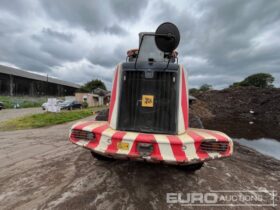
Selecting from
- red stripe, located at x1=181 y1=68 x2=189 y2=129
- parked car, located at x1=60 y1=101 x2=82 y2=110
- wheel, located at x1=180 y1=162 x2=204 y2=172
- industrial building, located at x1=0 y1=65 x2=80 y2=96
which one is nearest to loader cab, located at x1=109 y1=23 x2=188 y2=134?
red stripe, located at x1=181 y1=68 x2=189 y2=129

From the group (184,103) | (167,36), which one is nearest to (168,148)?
(184,103)

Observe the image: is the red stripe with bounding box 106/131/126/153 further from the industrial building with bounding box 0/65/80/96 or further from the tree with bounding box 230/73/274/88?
the tree with bounding box 230/73/274/88

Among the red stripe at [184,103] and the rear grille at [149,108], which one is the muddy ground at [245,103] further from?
the rear grille at [149,108]

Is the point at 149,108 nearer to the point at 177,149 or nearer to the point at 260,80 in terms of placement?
the point at 177,149

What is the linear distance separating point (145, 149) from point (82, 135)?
1010 mm

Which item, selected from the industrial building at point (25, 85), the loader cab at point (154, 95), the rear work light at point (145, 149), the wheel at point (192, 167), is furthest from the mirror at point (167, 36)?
the industrial building at point (25, 85)

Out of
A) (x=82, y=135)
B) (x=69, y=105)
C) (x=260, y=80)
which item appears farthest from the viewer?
(x=260, y=80)

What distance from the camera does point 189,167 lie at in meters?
3.18

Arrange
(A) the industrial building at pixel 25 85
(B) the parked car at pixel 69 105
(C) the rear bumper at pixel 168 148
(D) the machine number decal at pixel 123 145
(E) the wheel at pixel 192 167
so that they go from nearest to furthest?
(C) the rear bumper at pixel 168 148 → (D) the machine number decal at pixel 123 145 → (E) the wheel at pixel 192 167 → (B) the parked car at pixel 69 105 → (A) the industrial building at pixel 25 85

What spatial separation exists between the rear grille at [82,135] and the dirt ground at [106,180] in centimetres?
79

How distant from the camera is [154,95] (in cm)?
286

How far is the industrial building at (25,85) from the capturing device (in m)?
40.9

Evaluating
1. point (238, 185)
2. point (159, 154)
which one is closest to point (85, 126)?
point (159, 154)

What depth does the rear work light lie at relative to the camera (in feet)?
7.42
